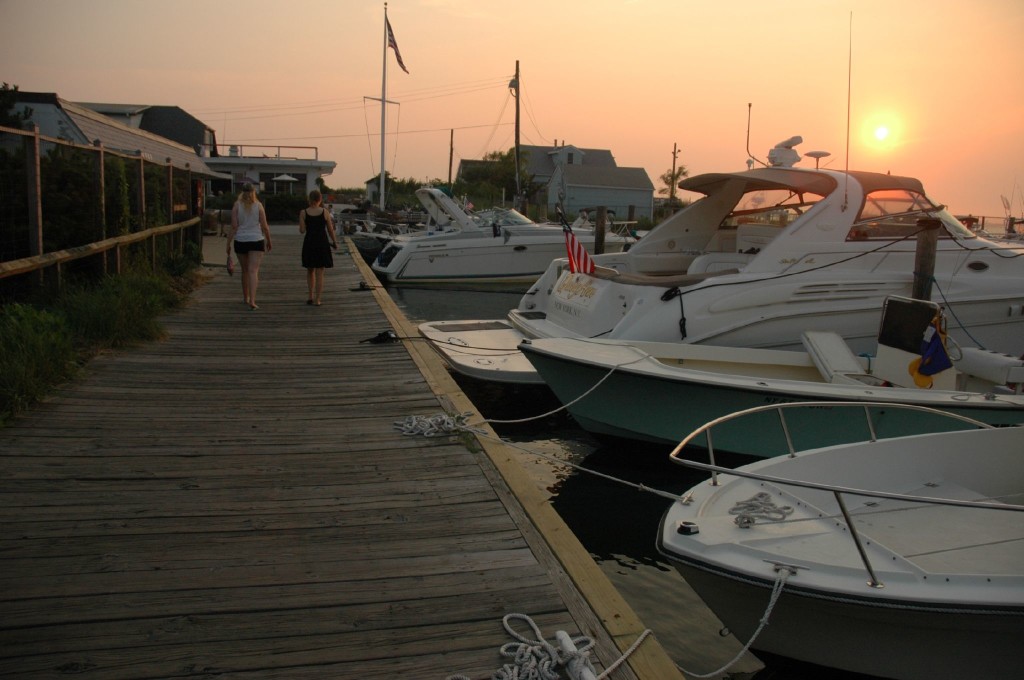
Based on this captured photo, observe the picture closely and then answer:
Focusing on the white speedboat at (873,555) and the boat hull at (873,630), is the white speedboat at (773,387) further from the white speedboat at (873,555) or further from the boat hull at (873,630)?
the boat hull at (873,630)

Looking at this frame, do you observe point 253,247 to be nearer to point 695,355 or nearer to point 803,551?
point 695,355

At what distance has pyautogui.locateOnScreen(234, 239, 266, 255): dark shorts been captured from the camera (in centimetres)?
1066

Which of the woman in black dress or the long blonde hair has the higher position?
the long blonde hair

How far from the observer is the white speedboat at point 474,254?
23.4 metres

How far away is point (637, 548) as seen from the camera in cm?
641

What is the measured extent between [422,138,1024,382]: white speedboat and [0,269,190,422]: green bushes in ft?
A: 11.2

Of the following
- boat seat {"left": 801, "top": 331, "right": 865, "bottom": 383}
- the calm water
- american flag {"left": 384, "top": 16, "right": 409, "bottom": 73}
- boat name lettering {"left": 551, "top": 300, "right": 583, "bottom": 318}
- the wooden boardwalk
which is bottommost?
the calm water

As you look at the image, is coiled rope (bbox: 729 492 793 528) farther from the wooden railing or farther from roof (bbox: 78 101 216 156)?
roof (bbox: 78 101 216 156)

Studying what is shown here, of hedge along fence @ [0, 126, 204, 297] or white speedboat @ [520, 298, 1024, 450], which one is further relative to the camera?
hedge along fence @ [0, 126, 204, 297]

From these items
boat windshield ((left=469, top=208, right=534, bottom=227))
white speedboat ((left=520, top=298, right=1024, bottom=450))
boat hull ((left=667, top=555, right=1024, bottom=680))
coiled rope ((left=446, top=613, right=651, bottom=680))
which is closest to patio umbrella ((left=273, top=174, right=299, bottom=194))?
boat windshield ((left=469, top=208, right=534, bottom=227))

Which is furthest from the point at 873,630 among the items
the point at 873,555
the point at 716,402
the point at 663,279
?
the point at 663,279

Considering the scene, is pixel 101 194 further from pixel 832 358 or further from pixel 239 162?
pixel 239 162

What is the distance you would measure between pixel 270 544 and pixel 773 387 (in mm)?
4619

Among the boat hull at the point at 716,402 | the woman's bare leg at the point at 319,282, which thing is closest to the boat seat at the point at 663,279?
the boat hull at the point at 716,402
